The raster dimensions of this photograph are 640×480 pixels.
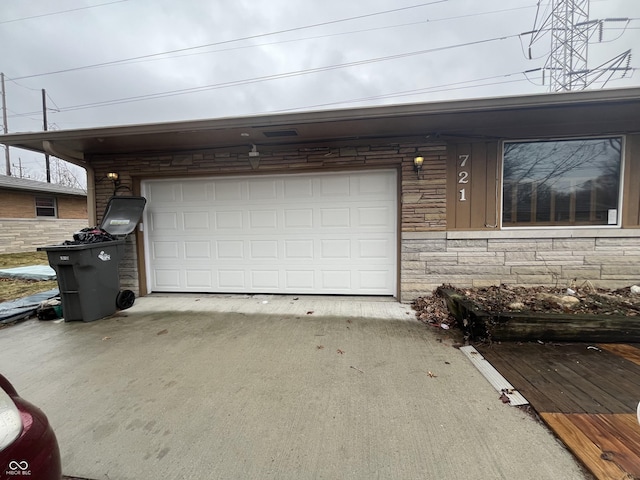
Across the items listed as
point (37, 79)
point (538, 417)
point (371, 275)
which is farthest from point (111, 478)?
point (37, 79)

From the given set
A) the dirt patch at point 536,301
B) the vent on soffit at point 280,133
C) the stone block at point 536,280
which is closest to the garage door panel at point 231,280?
the vent on soffit at point 280,133

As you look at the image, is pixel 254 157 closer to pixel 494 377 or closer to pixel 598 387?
pixel 494 377

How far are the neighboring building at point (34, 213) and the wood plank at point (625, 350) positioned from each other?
16.5m

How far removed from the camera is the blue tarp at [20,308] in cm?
421

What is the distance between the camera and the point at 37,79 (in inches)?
689

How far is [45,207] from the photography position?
1238 centimetres

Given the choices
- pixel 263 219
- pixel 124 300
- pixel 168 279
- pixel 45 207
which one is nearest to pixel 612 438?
pixel 263 219

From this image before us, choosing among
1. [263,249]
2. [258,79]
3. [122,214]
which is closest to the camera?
[122,214]

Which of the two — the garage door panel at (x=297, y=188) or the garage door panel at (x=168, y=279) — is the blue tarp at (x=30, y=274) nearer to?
the garage door panel at (x=168, y=279)

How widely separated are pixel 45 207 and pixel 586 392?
1736 centimetres

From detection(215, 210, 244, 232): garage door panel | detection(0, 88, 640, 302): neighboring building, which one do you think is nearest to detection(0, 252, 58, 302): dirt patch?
detection(0, 88, 640, 302): neighboring building

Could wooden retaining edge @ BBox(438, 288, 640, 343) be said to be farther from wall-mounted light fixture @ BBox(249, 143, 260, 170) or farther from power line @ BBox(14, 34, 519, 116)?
power line @ BBox(14, 34, 519, 116)

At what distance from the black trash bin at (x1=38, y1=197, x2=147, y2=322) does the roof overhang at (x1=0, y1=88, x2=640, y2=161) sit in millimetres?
1436

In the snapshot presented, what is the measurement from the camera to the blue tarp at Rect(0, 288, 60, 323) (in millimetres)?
4215
